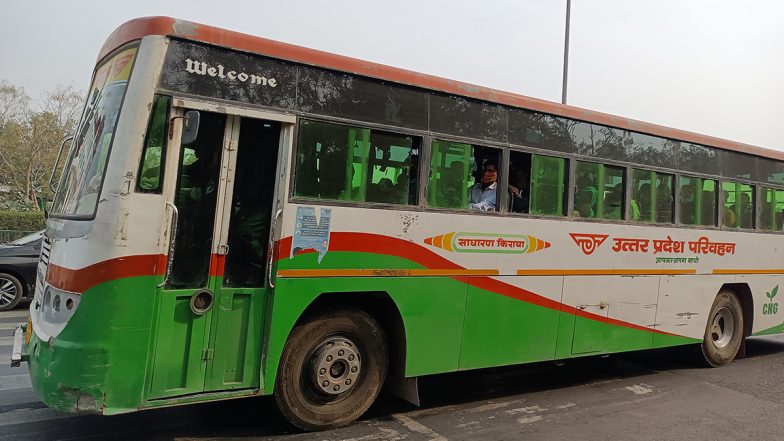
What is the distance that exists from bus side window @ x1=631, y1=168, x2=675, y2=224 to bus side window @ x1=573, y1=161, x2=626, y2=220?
248 mm

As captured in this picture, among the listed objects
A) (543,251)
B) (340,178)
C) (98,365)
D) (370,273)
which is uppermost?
(340,178)

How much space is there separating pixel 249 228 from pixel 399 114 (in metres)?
1.71

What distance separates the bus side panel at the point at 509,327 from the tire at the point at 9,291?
29.8 ft

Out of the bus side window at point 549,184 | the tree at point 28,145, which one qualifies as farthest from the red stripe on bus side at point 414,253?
the tree at point 28,145

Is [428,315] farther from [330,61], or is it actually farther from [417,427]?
[330,61]

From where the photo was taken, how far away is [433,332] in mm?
5141

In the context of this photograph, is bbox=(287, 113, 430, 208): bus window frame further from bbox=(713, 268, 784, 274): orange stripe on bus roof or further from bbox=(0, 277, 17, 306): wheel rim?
bbox=(0, 277, 17, 306): wheel rim

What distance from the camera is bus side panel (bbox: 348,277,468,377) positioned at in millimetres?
4949

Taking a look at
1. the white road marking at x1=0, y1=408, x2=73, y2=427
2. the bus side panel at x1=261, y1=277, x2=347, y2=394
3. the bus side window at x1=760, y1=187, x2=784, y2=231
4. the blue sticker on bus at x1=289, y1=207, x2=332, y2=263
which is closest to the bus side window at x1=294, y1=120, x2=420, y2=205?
the blue sticker on bus at x1=289, y1=207, x2=332, y2=263

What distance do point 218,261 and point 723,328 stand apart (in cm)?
767

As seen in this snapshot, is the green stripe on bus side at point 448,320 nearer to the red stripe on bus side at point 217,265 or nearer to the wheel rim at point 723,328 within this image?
the red stripe on bus side at point 217,265

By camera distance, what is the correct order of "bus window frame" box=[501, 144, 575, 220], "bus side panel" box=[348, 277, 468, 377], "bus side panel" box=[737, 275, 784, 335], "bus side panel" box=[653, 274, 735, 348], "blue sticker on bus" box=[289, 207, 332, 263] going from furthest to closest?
"bus side panel" box=[737, 275, 784, 335], "bus side panel" box=[653, 274, 735, 348], "bus window frame" box=[501, 144, 575, 220], "bus side panel" box=[348, 277, 468, 377], "blue sticker on bus" box=[289, 207, 332, 263]

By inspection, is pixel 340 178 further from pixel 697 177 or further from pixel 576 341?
pixel 697 177

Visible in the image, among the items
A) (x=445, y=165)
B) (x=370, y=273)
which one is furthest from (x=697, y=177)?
(x=370, y=273)
